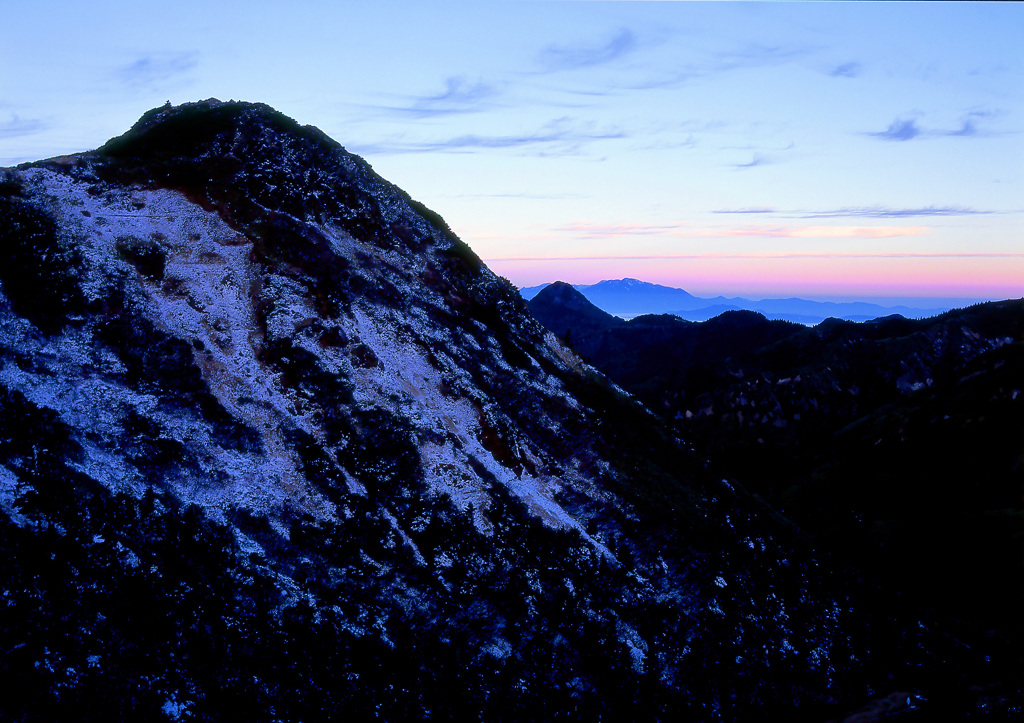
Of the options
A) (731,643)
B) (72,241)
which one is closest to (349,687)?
(731,643)

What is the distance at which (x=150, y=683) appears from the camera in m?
24.7

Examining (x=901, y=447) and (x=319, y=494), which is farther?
(x=901, y=447)

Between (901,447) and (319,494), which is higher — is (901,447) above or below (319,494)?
below

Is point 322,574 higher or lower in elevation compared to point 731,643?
higher

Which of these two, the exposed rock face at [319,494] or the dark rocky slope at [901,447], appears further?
the dark rocky slope at [901,447]

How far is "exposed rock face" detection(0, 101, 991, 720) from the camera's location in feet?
87.3

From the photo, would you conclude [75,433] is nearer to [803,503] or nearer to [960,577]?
[960,577]

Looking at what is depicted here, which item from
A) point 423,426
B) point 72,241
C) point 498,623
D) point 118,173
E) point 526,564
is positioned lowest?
point 498,623

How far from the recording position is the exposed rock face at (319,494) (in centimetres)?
2661

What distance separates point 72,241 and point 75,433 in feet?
42.6

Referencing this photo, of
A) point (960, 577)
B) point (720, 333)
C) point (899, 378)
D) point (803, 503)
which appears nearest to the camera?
point (960, 577)

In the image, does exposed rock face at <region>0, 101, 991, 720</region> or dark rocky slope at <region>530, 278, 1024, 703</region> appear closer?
exposed rock face at <region>0, 101, 991, 720</region>

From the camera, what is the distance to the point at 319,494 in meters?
32.3

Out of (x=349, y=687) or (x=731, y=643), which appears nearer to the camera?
(x=349, y=687)
